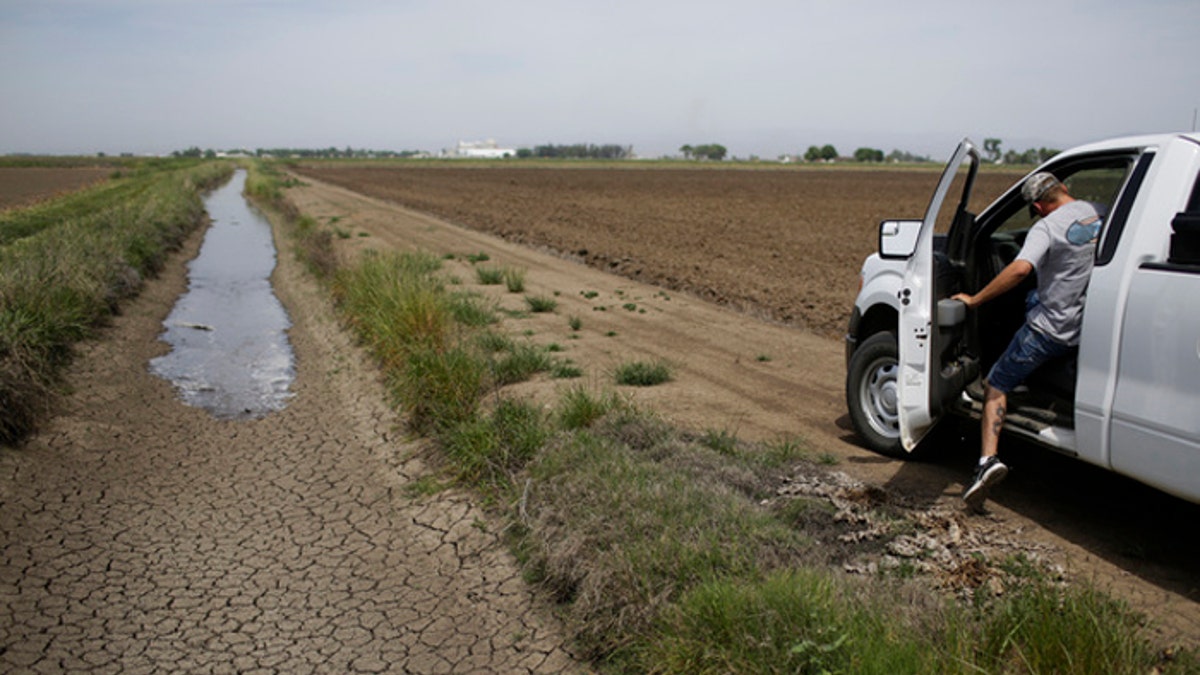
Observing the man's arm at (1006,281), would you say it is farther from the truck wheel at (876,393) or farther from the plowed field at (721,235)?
the plowed field at (721,235)

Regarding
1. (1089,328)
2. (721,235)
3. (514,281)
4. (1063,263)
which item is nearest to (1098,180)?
(1063,263)

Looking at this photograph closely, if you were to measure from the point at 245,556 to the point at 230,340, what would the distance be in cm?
843

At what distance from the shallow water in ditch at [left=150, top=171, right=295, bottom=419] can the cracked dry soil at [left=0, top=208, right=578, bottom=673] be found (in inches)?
35.0

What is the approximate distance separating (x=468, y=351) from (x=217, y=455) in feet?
7.92

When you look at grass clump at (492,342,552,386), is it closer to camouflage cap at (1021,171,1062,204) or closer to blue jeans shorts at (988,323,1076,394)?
blue jeans shorts at (988,323,1076,394)

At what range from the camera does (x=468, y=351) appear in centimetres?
890

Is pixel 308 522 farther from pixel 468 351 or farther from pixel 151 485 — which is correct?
pixel 468 351

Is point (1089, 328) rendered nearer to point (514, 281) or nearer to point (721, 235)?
point (514, 281)

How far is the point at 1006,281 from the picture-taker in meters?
5.28

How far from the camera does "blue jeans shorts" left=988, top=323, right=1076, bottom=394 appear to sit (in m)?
5.04

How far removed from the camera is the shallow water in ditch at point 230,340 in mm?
10336

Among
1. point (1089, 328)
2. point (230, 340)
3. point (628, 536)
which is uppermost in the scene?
point (1089, 328)

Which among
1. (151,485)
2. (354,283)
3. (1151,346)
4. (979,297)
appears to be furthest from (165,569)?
(354,283)

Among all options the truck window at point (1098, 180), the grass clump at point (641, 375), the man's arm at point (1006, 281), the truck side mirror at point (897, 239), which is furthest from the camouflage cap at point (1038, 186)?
the grass clump at point (641, 375)
